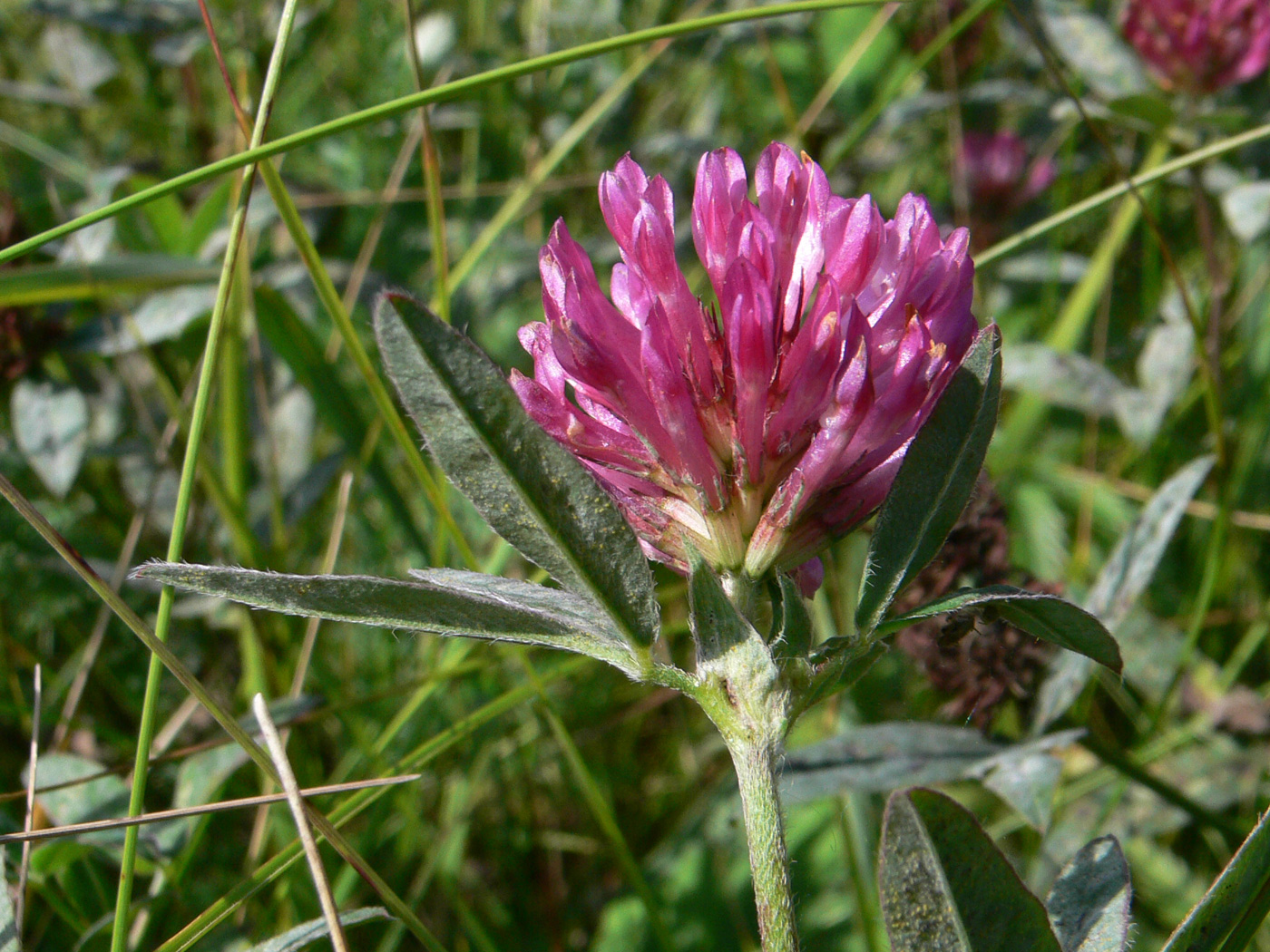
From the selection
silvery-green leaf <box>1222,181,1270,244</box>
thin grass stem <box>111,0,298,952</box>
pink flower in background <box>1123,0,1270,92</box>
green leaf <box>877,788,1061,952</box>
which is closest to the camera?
green leaf <box>877,788,1061,952</box>

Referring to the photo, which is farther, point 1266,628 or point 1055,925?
point 1266,628

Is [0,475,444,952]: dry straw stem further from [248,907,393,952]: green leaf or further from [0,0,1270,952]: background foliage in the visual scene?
[0,0,1270,952]: background foliage

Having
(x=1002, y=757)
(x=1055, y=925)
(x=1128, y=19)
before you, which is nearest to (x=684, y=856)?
(x=1002, y=757)

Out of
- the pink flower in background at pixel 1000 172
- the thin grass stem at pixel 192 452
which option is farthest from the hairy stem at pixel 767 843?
the pink flower in background at pixel 1000 172

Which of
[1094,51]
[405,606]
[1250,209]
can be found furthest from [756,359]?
[1094,51]

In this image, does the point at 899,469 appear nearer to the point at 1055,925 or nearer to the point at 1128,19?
the point at 1055,925

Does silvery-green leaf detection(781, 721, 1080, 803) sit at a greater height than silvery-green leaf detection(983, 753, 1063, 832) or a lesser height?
lesser

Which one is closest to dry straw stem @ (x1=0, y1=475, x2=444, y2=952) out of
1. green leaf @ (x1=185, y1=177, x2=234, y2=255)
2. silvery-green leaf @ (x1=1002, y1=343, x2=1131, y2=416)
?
green leaf @ (x1=185, y1=177, x2=234, y2=255)

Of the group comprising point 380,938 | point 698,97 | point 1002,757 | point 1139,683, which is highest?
point 698,97
